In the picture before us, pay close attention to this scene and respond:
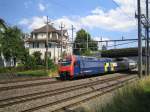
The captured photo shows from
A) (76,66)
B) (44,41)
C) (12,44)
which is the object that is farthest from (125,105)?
(44,41)

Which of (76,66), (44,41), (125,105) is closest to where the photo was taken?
(125,105)

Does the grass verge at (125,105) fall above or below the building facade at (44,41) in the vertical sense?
below

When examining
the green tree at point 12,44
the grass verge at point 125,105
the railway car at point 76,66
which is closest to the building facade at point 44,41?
the green tree at point 12,44

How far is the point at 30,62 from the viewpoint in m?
60.2

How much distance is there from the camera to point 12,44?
60250 mm

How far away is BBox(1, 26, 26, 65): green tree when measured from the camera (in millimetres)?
59281

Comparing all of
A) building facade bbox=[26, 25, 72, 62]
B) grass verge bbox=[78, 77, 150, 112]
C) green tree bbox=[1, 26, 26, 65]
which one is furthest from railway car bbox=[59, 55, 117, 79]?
building facade bbox=[26, 25, 72, 62]

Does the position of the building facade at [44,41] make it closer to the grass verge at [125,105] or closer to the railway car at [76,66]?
the railway car at [76,66]

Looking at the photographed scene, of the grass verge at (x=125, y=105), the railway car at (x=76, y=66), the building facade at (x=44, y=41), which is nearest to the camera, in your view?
the grass verge at (x=125, y=105)

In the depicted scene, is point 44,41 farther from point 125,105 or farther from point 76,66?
point 125,105

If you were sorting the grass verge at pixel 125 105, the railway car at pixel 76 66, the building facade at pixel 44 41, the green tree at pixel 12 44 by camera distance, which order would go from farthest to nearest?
the building facade at pixel 44 41, the green tree at pixel 12 44, the railway car at pixel 76 66, the grass verge at pixel 125 105

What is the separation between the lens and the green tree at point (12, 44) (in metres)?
59.3

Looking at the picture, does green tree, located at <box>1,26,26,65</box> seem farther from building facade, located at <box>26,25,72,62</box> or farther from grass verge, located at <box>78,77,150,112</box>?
grass verge, located at <box>78,77,150,112</box>

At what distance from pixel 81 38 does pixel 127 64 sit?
4585cm
